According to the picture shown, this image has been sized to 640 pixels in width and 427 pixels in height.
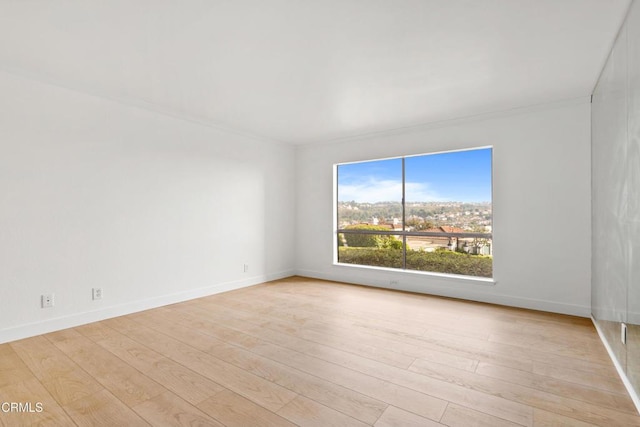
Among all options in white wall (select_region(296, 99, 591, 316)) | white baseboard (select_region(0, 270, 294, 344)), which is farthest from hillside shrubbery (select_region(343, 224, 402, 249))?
white baseboard (select_region(0, 270, 294, 344))

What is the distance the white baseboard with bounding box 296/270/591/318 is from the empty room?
0.03 meters

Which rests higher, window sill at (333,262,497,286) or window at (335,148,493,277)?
window at (335,148,493,277)

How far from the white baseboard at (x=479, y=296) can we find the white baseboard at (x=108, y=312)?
1.80 metres

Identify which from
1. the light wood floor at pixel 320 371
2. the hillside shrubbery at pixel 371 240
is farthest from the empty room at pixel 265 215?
the hillside shrubbery at pixel 371 240

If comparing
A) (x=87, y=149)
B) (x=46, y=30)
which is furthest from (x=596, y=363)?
(x=87, y=149)

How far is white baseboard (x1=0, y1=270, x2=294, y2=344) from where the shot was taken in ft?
9.37

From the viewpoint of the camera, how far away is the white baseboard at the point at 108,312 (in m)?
2.86

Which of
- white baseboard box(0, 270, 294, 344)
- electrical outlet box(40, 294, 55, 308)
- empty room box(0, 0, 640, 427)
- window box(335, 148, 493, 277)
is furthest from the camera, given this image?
window box(335, 148, 493, 277)

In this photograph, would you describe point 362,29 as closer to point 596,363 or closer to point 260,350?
point 260,350

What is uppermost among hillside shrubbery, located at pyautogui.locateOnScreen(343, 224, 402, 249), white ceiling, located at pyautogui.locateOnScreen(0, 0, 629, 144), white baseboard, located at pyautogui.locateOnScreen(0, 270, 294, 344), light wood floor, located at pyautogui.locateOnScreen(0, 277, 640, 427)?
white ceiling, located at pyautogui.locateOnScreen(0, 0, 629, 144)

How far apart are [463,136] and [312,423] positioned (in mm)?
3891

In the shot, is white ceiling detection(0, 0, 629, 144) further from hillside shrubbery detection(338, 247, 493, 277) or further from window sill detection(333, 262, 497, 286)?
hillside shrubbery detection(338, 247, 493, 277)

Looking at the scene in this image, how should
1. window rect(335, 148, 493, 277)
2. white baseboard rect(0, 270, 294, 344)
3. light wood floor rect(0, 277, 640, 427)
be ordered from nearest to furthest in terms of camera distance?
light wood floor rect(0, 277, 640, 427), white baseboard rect(0, 270, 294, 344), window rect(335, 148, 493, 277)

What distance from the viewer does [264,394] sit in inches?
79.0
